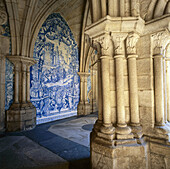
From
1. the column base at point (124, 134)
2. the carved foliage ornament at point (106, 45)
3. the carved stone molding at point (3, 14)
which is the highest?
the carved stone molding at point (3, 14)

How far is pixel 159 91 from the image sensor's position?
159 centimetres

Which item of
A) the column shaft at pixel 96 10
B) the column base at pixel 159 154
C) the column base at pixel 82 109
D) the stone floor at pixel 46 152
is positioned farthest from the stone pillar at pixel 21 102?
the column base at pixel 159 154

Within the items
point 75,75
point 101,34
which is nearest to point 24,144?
point 101,34

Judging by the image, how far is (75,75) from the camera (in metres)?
5.95

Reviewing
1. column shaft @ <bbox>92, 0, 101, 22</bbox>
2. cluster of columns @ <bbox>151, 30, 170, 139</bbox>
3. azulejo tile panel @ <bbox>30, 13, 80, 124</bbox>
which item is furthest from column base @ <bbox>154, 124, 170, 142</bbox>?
azulejo tile panel @ <bbox>30, 13, 80, 124</bbox>

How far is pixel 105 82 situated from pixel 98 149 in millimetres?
837

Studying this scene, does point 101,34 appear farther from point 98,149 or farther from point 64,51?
point 64,51

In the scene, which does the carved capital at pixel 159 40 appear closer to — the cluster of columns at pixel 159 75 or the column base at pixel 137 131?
the cluster of columns at pixel 159 75

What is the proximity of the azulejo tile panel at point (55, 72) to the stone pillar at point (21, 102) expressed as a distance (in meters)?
0.35

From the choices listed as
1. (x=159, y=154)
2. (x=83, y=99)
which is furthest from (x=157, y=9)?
(x=83, y=99)

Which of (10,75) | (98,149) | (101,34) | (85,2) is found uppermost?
(85,2)

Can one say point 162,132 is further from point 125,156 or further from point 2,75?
point 2,75

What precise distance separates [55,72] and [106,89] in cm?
377

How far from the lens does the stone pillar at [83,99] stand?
19.4 ft
